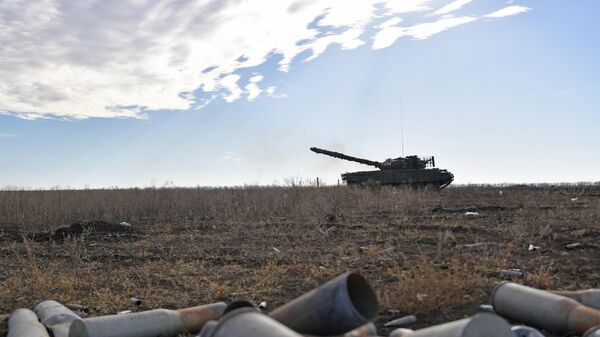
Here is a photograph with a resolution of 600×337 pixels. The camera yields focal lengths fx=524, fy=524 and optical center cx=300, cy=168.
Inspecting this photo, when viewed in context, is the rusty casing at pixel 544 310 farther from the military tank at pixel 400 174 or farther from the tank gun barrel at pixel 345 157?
the tank gun barrel at pixel 345 157

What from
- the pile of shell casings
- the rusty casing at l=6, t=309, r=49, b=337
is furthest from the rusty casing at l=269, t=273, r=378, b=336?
the rusty casing at l=6, t=309, r=49, b=337

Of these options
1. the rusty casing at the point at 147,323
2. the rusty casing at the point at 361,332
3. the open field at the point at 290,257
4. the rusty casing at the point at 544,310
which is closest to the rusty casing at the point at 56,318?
the rusty casing at the point at 147,323

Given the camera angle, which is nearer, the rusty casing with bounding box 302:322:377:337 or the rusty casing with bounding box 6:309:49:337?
the rusty casing with bounding box 302:322:377:337

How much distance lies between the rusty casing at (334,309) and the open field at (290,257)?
3.54 ft

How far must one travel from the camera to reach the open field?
4.68 m

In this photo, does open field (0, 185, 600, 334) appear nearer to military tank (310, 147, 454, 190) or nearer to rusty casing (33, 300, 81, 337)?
rusty casing (33, 300, 81, 337)

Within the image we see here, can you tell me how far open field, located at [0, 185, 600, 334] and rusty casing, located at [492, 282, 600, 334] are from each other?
0.38m

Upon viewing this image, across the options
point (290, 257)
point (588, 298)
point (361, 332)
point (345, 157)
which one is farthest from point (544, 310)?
point (345, 157)

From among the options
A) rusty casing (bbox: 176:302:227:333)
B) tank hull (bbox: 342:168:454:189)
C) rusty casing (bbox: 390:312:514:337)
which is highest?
tank hull (bbox: 342:168:454:189)

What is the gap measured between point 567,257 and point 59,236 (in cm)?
911

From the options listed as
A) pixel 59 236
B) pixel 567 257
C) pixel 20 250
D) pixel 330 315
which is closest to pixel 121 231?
pixel 59 236

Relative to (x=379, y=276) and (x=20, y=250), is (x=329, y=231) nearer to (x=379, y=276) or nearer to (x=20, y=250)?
(x=379, y=276)

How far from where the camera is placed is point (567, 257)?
6078 mm

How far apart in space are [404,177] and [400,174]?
0.84 feet
